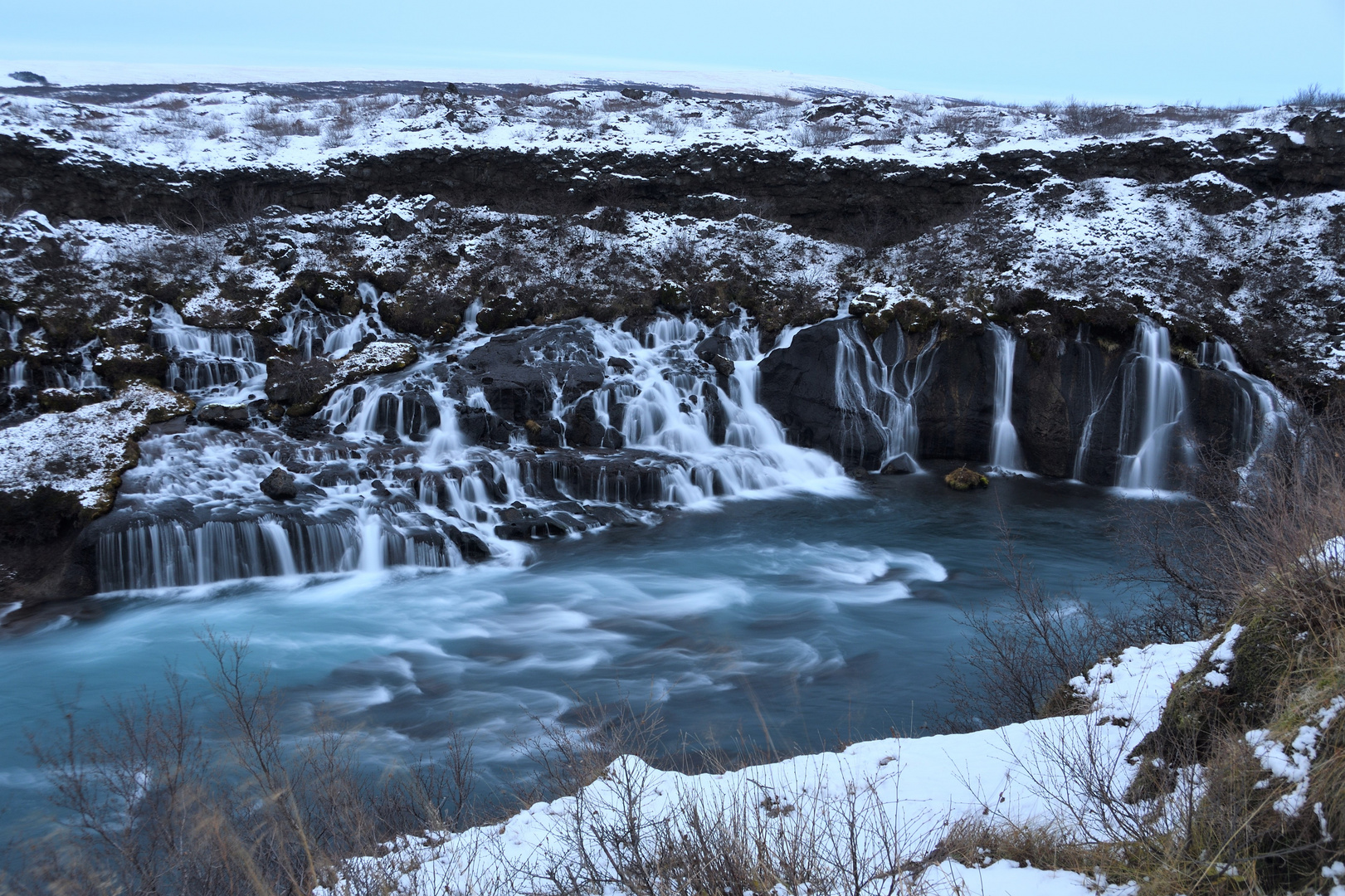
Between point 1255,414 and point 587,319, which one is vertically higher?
point 587,319

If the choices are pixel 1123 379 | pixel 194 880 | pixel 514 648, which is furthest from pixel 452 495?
pixel 1123 379

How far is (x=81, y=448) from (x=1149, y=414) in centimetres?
2217

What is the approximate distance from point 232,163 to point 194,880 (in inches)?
1037

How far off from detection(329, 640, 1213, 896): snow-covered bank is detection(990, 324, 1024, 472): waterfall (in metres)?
13.4

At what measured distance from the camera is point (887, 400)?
65.4ft

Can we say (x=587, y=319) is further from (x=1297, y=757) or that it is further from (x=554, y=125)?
(x=1297, y=757)

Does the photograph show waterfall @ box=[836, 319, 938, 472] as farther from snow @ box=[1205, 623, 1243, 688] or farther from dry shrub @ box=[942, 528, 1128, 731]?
snow @ box=[1205, 623, 1243, 688]

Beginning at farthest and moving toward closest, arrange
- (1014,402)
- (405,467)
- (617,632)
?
1. (1014,402)
2. (405,467)
3. (617,632)

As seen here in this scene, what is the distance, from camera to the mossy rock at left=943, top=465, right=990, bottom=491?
1805cm

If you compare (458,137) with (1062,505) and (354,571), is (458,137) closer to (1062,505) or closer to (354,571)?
(354,571)

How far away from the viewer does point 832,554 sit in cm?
1491

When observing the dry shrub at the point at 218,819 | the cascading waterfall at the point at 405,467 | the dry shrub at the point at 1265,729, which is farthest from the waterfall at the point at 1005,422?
the dry shrub at the point at 218,819

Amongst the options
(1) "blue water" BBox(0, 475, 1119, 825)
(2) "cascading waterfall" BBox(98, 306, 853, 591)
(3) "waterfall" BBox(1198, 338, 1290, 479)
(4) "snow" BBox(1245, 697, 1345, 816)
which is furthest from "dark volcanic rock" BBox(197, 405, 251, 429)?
(3) "waterfall" BBox(1198, 338, 1290, 479)

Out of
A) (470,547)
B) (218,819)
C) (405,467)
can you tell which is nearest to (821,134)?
(405,467)
